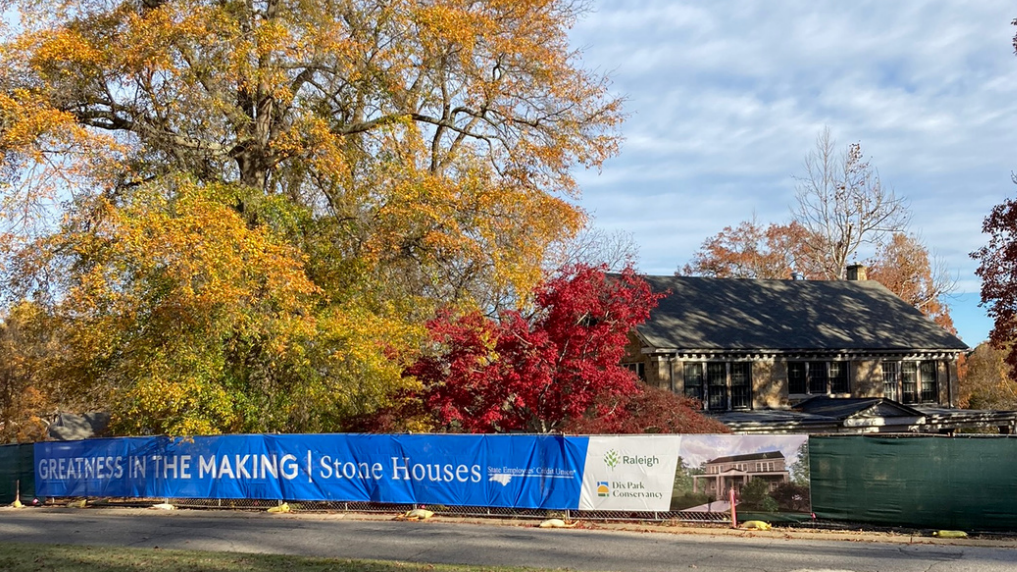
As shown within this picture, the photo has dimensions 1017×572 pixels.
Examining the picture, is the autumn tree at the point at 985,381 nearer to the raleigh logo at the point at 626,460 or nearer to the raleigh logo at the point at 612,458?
the raleigh logo at the point at 626,460

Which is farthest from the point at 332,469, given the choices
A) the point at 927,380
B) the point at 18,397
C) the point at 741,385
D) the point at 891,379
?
the point at 18,397

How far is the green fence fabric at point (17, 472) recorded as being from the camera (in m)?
26.0

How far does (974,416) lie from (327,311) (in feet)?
78.7

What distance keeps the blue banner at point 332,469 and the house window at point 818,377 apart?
725 inches

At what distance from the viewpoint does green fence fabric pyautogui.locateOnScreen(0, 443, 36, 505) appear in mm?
25984

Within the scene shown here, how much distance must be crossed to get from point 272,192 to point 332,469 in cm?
1016

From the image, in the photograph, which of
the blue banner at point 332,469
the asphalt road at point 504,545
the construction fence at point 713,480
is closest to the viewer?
the asphalt road at point 504,545

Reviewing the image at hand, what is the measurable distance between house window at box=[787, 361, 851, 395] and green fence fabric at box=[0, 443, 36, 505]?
25943 mm

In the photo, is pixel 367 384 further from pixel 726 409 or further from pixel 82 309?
pixel 726 409

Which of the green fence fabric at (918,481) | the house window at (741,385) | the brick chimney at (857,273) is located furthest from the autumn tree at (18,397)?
the brick chimney at (857,273)

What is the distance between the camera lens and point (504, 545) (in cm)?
1622

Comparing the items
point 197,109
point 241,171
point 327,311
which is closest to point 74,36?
point 197,109

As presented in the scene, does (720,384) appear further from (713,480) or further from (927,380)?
(713,480)

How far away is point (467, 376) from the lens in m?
21.3
